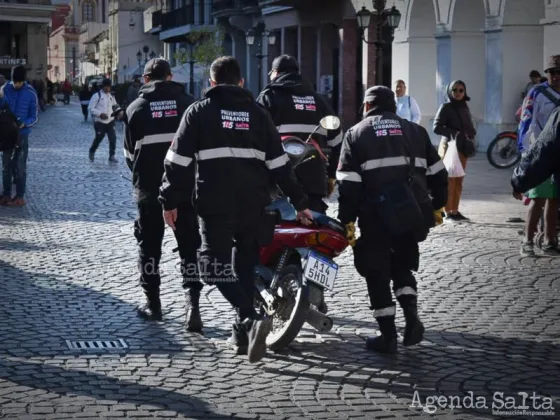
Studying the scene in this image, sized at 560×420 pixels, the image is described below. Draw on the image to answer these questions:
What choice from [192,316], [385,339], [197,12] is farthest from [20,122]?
[197,12]

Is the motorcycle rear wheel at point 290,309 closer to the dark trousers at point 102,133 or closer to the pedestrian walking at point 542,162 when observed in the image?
the pedestrian walking at point 542,162

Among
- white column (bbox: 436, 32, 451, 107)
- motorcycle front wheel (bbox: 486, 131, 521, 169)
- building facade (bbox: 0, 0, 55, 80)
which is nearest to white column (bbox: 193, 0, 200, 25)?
building facade (bbox: 0, 0, 55, 80)

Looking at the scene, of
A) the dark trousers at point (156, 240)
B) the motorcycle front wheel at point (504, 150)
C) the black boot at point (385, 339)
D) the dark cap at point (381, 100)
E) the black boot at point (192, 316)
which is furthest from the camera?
the motorcycle front wheel at point (504, 150)

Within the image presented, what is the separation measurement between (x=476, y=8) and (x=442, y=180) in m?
21.7

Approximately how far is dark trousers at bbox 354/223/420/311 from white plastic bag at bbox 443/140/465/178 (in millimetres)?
6637

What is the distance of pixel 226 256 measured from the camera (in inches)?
289

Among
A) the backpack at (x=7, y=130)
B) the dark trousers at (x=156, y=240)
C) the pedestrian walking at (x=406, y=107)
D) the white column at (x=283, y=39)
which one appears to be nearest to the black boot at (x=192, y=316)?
the dark trousers at (x=156, y=240)

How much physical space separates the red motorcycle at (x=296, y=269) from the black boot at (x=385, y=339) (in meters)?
0.30

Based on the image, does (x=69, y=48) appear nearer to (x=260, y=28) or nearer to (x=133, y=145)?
(x=260, y=28)

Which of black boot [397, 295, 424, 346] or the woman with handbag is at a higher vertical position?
the woman with handbag

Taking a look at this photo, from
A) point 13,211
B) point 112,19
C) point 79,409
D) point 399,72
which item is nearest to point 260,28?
point 399,72

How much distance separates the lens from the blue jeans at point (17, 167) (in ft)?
53.2

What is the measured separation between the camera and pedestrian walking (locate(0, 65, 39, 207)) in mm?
16234

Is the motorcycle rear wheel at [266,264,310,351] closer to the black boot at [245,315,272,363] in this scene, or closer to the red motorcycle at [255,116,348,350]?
the red motorcycle at [255,116,348,350]
